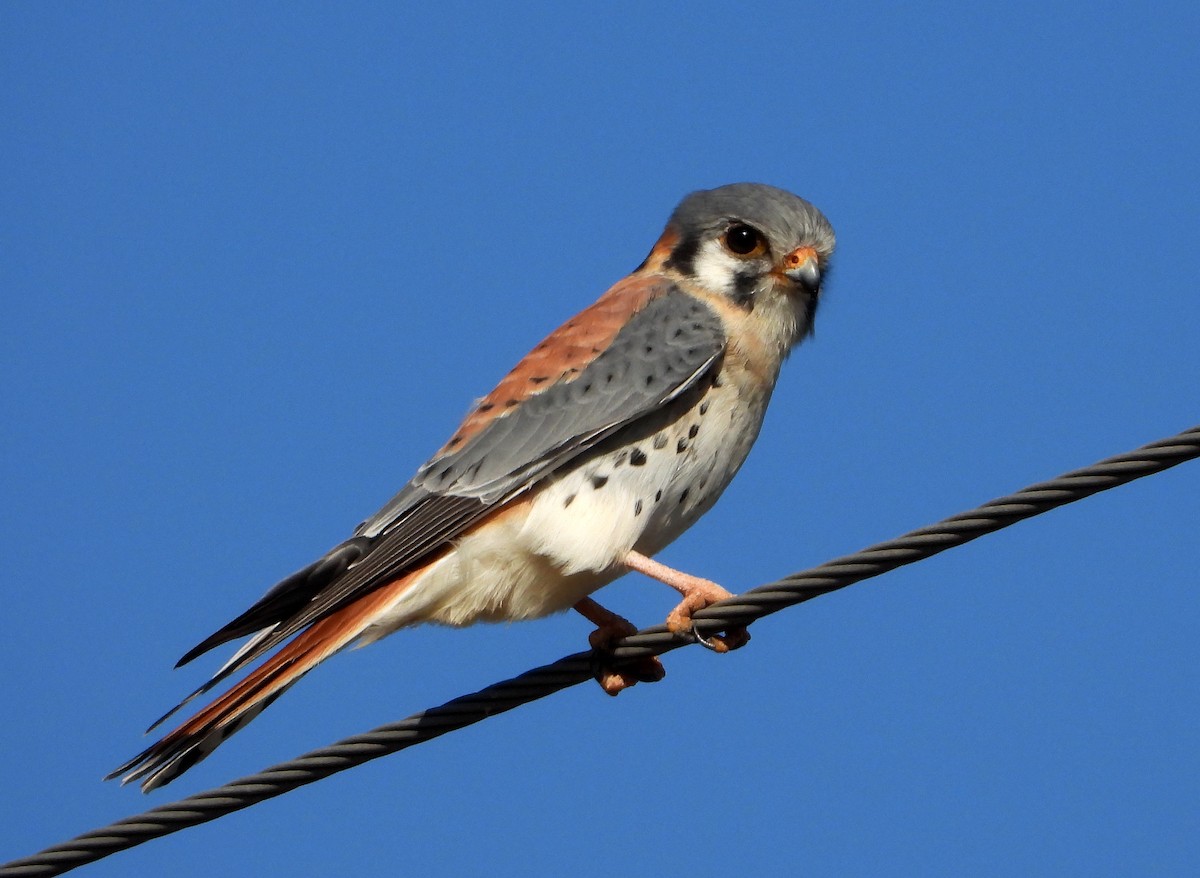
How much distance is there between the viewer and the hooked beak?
4.63 meters

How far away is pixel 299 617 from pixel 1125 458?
2.06 metres

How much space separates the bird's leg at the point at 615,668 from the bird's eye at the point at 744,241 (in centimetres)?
124

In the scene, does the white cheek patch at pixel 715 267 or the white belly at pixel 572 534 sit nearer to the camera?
the white belly at pixel 572 534

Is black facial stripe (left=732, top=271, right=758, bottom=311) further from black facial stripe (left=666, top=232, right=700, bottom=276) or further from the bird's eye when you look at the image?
black facial stripe (left=666, top=232, right=700, bottom=276)

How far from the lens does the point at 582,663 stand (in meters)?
3.56

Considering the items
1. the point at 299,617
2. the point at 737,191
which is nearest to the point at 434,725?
the point at 299,617

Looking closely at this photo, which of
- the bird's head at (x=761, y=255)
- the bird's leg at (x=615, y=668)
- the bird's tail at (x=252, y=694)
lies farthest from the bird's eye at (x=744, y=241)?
the bird's tail at (x=252, y=694)

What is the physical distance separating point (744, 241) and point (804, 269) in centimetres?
23

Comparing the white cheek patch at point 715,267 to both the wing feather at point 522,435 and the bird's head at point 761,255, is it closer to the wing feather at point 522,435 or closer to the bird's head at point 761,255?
the bird's head at point 761,255

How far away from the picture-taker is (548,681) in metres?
3.43

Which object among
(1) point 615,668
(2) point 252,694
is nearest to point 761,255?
(1) point 615,668

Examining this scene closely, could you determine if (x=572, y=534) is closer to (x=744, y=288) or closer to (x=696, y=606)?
(x=696, y=606)

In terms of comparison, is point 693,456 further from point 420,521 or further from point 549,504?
point 420,521

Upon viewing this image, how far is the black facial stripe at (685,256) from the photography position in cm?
485
